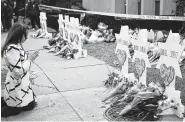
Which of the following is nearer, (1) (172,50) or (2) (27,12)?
(1) (172,50)

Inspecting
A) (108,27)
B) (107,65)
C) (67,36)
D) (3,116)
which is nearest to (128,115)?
(3,116)

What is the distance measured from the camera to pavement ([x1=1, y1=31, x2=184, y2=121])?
512 cm

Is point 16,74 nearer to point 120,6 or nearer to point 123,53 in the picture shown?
point 123,53

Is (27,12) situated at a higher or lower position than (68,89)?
higher

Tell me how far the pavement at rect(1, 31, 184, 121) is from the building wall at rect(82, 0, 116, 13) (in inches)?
413

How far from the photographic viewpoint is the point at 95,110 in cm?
522

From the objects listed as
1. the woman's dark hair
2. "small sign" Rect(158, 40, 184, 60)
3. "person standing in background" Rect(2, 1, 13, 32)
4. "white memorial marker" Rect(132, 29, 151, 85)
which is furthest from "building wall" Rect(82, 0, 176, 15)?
the woman's dark hair

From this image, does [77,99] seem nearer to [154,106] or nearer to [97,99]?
[97,99]

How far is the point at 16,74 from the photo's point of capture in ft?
16.6

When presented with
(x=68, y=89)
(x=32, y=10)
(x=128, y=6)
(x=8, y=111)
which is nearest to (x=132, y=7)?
(x=128, y=6)

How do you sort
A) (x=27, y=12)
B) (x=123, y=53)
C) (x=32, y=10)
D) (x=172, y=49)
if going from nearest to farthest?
(x=172, y=49) → (x=123, y=53) → (x=32, y=10) → (x=27, y=12)

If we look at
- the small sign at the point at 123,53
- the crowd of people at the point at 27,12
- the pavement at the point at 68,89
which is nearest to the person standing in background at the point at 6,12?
the crowd of people at the point at 27,12

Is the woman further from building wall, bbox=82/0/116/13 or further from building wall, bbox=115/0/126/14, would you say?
building wall, bbox=115/0/126/14

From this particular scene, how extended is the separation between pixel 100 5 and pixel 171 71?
678 inches
